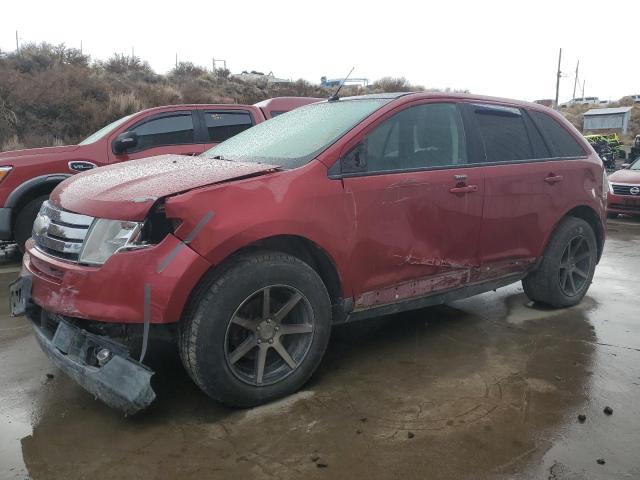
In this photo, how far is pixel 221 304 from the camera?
275 cm

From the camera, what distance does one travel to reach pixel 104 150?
21.5ft

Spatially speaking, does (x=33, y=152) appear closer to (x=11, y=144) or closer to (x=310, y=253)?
(x=310, y=253)

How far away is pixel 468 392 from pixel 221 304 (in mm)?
1525

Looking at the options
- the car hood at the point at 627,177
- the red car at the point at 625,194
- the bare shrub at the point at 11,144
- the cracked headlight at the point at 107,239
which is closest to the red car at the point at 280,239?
the cracked headlight at the point at 107,239

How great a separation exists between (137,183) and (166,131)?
4422 millimetres

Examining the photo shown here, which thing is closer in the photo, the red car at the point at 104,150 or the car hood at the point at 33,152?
the red car at the point at 104,150

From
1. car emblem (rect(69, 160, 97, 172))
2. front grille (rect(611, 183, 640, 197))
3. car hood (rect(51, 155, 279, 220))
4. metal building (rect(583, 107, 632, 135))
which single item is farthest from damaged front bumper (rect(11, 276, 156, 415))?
metal building (rect(583, 107, 632, 135))

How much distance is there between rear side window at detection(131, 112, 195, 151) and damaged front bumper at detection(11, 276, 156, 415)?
4167 millimetres

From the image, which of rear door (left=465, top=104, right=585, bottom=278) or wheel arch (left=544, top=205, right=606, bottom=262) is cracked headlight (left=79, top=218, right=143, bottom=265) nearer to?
rear door (left=465, top=104, right=585, bottom=278)

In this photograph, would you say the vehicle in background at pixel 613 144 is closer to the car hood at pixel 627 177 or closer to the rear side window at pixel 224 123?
the car hood at pixel 627 177

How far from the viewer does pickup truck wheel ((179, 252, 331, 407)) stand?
2.74 m

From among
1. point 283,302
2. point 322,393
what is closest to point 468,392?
point 322,393

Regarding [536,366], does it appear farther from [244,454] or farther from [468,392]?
[244,454]

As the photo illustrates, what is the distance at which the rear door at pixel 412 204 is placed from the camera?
10.8 feet
